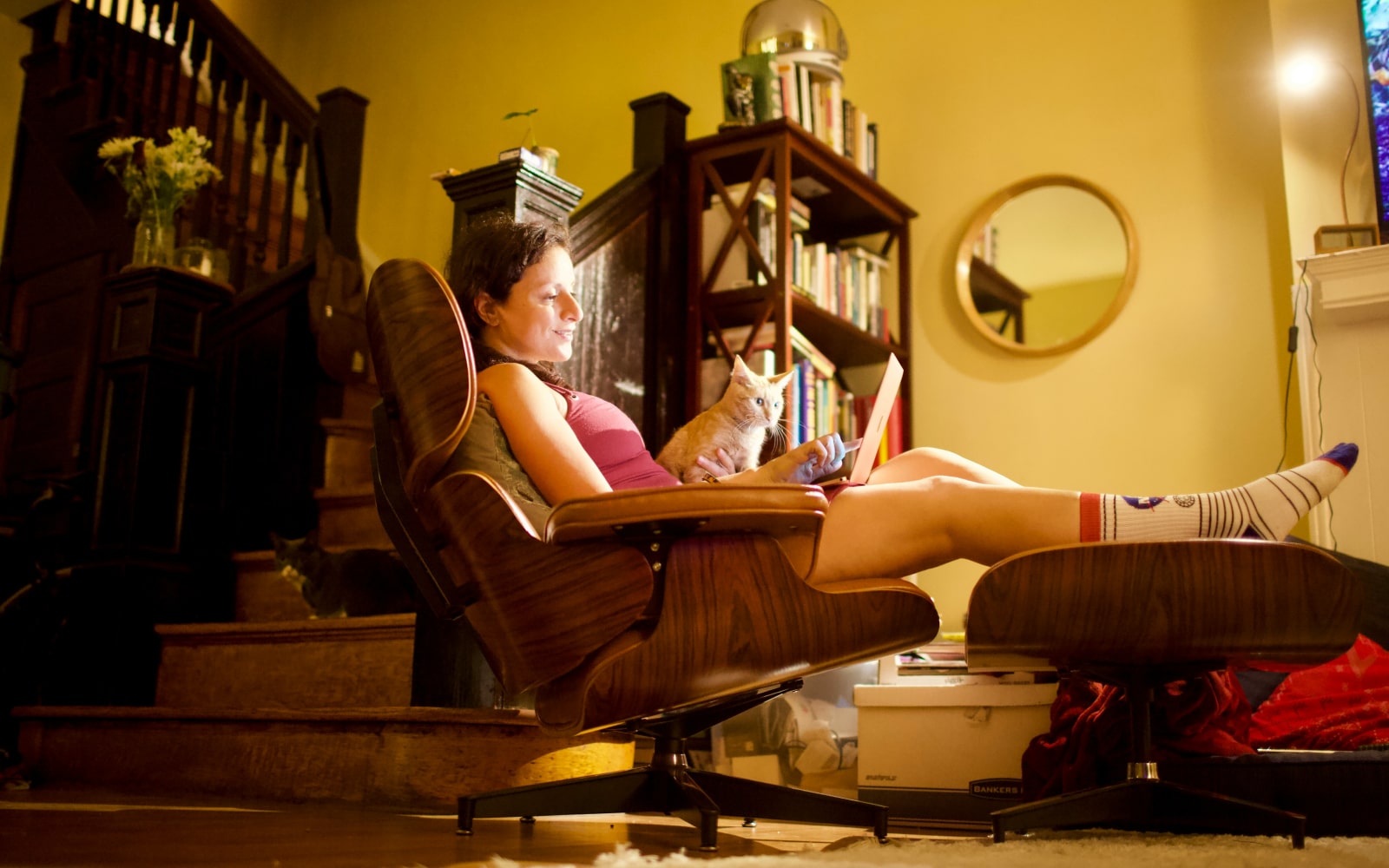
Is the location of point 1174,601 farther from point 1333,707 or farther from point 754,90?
point 754,90

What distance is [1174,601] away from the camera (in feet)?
4.42

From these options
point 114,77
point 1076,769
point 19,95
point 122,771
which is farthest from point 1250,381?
point 19,95

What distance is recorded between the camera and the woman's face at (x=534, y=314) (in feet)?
5.82

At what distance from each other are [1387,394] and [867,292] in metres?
1.47

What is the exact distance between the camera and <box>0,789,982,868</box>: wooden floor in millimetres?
1329

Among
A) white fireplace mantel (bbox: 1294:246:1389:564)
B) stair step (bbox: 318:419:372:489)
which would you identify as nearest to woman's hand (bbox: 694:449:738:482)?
white fireplace mantel (bbox: 1294:246:1389:564)

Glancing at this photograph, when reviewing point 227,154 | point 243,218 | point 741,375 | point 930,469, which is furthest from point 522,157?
point 227,154

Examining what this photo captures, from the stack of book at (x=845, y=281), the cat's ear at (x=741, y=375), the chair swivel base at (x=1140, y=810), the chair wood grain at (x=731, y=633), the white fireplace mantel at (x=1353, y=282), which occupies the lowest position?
the chair swivel base at (x=1140, y=810)

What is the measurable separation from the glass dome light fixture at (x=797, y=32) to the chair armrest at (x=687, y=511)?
2.43 m

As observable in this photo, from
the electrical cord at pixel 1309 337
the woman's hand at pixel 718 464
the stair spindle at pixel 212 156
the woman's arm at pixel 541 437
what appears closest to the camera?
the woman's arm at pixel 541 437

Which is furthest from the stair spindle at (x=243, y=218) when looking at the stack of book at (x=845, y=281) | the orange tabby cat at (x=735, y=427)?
the orange tabby cat at (x=735, y=427)

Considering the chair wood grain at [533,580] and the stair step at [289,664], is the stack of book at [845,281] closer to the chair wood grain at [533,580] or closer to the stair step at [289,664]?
the stair step at [289,664]

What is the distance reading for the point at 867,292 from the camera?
11.7ft

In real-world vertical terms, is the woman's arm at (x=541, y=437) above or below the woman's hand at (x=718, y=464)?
below
